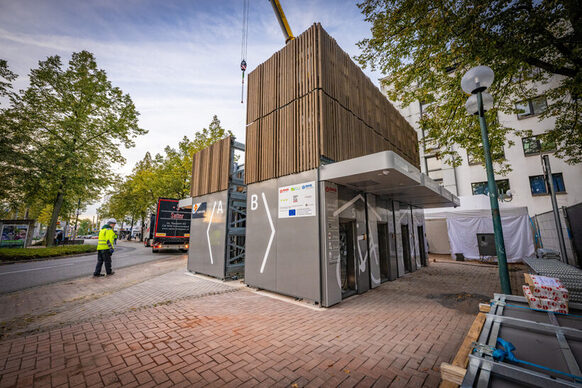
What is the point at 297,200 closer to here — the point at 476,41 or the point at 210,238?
the point at 210,238

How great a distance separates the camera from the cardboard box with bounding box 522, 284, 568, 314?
11.9 ft

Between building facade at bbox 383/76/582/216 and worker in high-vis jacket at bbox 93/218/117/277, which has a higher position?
building facade at bbox 383/76/582/216

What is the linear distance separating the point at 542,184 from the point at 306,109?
2134cm

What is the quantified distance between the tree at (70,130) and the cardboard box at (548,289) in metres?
23.8

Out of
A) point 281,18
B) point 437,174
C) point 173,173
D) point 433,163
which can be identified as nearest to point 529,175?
point 437,174

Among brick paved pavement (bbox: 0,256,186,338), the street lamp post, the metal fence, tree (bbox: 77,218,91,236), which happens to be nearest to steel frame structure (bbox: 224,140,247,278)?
brick paved pavement (bbox: 0,256,186,338)

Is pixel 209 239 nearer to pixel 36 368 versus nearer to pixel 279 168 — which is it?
pixel 279 168

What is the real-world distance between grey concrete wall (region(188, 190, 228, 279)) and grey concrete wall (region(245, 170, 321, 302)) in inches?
62.9

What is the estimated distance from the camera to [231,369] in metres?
3.14

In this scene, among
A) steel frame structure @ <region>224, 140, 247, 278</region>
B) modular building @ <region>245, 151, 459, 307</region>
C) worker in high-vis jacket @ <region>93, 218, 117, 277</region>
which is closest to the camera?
modular building @ <region>245, 151, 459, 307</region>

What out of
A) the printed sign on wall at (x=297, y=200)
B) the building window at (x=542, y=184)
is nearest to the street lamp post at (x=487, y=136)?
the printed sign on wall at (x=297, y=200)

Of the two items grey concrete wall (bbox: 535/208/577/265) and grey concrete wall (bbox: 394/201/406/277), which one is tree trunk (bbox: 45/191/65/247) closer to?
grey concrete wall (bbox: 394/201/406/277)

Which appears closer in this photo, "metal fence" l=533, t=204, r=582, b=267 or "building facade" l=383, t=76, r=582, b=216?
"metal fence" l=533, t=204, r=582, b=267

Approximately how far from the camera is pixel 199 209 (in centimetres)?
1087
